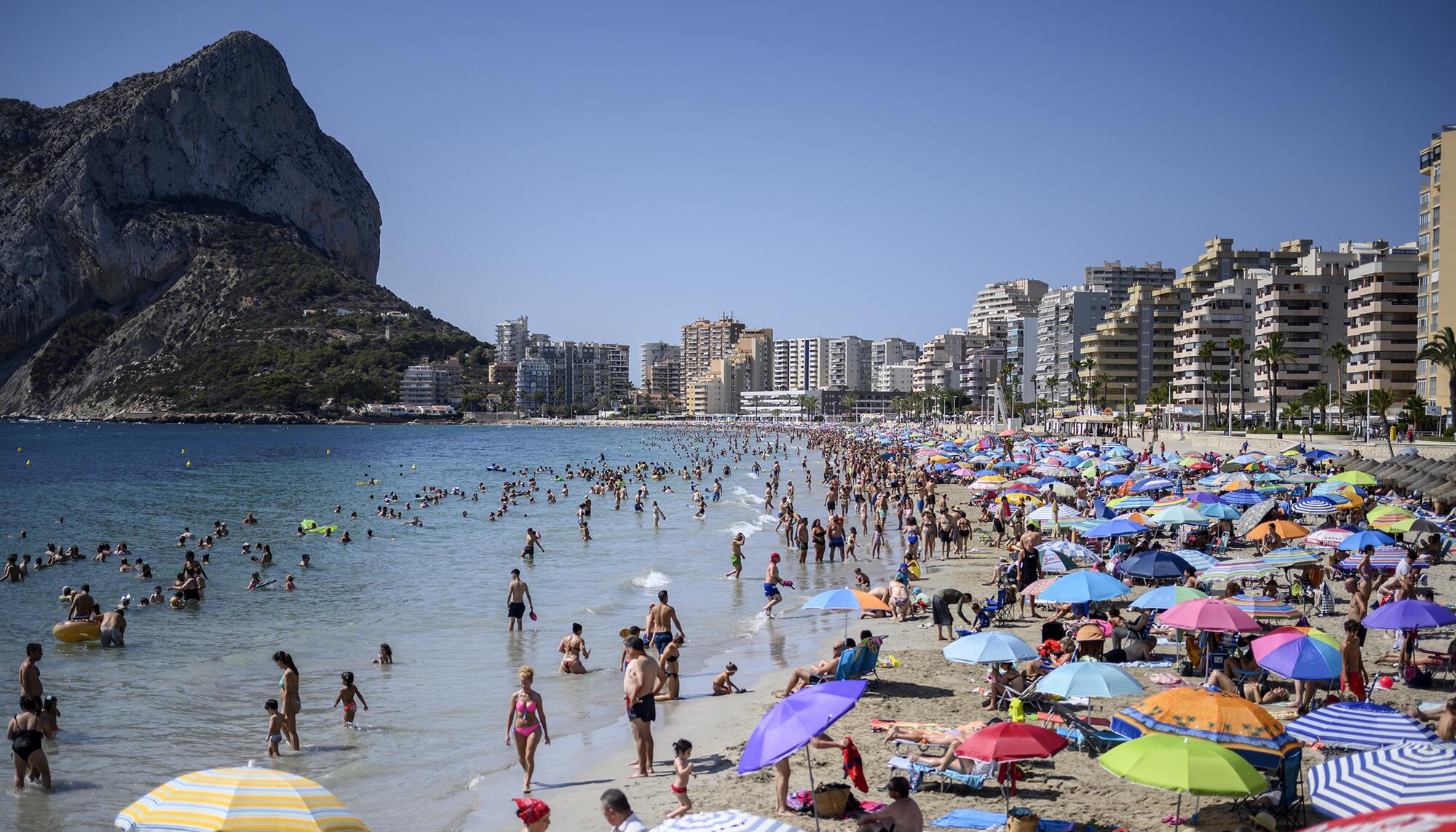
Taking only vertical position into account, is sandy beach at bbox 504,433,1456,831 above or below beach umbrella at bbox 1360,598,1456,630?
below

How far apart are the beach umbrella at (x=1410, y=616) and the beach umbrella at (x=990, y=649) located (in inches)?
161

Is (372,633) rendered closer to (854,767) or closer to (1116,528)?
(854,767)

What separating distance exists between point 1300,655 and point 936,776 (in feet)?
11.7

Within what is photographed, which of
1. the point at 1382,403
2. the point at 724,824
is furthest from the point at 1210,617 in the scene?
the point at 1382,403

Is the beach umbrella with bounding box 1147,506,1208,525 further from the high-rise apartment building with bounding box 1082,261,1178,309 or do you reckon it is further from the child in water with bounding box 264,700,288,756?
the high-rise apartment building with bounding box 1082,261,1178,309

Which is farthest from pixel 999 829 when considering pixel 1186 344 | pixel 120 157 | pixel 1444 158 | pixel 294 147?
pixel 294 147

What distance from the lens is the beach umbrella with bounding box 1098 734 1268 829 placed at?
625cm

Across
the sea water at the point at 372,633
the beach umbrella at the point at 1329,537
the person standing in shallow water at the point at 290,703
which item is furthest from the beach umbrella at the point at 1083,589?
the person standing in shallow water at the point at 290,703

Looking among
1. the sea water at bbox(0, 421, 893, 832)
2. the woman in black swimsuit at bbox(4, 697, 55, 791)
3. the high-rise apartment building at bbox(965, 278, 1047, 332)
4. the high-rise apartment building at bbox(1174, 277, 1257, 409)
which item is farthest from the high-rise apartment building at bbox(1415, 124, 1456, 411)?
the high-rise apartment building at bbox(965, 278, 1047, 332)

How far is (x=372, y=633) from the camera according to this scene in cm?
1819

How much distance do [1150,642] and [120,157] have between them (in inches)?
7633

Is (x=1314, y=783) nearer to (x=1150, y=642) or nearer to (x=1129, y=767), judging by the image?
(x=1129, y=767)

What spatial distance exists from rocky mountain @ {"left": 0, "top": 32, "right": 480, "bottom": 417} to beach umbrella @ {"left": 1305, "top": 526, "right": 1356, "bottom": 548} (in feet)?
534

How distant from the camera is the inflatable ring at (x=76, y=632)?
56.0ft
